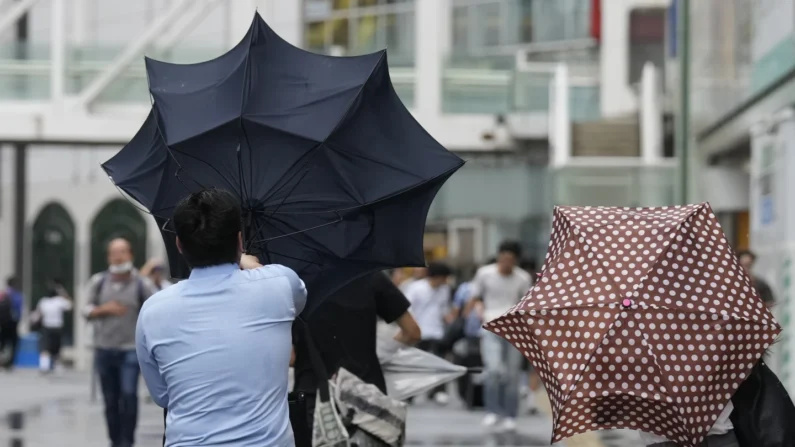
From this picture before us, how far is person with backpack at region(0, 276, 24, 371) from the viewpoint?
29.5m

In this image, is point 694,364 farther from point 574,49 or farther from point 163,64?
point 574,49

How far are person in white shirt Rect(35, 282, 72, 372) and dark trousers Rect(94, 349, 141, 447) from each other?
56.3 feet

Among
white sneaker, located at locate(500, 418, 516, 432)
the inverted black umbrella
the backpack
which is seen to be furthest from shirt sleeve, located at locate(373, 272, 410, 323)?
white sneaker, located at locate(500, 418, 516, 432)

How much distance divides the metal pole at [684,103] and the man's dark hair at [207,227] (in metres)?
17.3

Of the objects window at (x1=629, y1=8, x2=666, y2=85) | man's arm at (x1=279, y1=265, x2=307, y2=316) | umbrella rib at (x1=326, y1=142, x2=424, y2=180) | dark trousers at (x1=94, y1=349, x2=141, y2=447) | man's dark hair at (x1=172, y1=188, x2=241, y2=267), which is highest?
window at (x1=629, y1=8, x2=666, y2=85)

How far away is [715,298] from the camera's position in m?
5.48

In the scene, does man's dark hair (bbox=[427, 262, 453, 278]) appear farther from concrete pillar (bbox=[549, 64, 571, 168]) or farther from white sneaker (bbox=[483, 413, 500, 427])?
concrete pillar (bbox=[549, 64, 571, 168])

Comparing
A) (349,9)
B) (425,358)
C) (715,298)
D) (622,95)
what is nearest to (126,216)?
(349,9)

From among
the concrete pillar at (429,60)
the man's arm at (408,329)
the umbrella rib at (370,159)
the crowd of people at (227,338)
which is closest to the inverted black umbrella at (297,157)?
the umbrella rib at (370,159)

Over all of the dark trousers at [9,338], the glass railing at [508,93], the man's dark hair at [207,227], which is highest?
the glass railing at [508,93]

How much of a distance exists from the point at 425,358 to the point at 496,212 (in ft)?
63.5

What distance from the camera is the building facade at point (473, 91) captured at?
2627cm

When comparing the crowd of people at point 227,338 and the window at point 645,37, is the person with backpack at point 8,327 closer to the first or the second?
the window at point 645,37

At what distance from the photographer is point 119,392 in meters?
11.5
